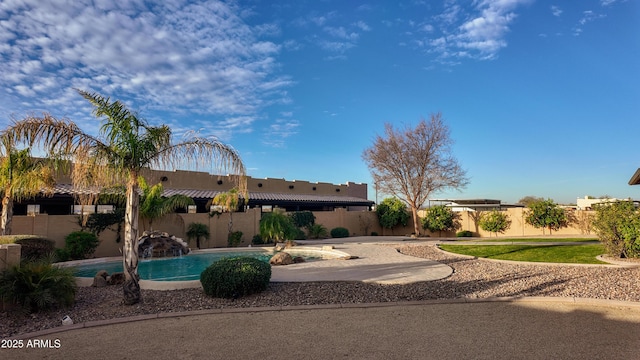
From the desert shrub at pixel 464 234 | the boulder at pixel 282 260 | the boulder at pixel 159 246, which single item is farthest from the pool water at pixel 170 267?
the desert shrub at pixel 464 234

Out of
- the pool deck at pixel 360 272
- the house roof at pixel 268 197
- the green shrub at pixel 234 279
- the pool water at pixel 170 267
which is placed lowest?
the pool water at pixel 170 267

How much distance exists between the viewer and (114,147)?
24.4ft

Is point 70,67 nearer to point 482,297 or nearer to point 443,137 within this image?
point 482,297

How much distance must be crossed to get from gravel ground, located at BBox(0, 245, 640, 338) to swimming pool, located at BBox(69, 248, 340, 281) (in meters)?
2.79

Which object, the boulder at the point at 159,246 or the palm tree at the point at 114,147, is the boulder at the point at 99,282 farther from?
the boulder at the point at 159,246

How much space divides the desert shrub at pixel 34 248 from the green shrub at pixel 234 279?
19.5ft

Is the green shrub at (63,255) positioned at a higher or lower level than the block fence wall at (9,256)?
lower

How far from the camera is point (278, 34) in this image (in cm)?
1502

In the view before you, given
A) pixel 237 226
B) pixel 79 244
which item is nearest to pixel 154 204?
pixel 79 244

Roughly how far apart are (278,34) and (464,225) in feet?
69.1

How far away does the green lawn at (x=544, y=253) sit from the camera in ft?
41.7

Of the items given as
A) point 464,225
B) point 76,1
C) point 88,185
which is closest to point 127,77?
point 76,1

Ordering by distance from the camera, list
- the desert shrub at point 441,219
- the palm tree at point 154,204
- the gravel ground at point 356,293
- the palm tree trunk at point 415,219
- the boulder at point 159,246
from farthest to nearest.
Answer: the desert shrub at point 441,219 < the palm tree trunk at point 415,219 < the palm tree at point 154,204 < the boulder at point 159,246 < the gravel ground at point 356,293

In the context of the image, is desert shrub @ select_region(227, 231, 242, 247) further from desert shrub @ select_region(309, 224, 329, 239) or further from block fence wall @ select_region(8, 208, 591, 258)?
desert shrub @ select_region(309, 224, 329, 239)
